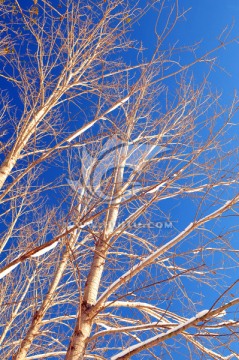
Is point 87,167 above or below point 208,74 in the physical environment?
below

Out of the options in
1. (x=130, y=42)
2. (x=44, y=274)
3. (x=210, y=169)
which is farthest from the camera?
(x=44, y=274)

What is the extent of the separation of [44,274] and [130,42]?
3.91m

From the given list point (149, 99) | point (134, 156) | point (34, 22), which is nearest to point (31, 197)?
point (134, 156)

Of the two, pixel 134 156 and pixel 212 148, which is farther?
A: pixel 134 156

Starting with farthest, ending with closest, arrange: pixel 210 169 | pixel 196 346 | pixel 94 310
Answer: pixel 210 169 → pixel 196 346 → pixel 94 310

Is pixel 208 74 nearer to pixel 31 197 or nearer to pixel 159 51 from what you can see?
pixel 159 51

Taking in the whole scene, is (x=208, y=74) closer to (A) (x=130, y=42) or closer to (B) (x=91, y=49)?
(A) (x=130, y=42)

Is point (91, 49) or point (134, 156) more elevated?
point (91, 49)

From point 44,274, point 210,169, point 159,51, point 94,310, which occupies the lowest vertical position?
point 94,310

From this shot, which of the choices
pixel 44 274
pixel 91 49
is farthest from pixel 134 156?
pixel 44 274

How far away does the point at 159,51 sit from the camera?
370cm

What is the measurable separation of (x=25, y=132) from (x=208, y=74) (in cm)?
215

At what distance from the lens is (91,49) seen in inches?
140

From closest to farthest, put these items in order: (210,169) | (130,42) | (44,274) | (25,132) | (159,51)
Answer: (25,132)
(210,169)
(159,51)
(130,42)
(44,274)
